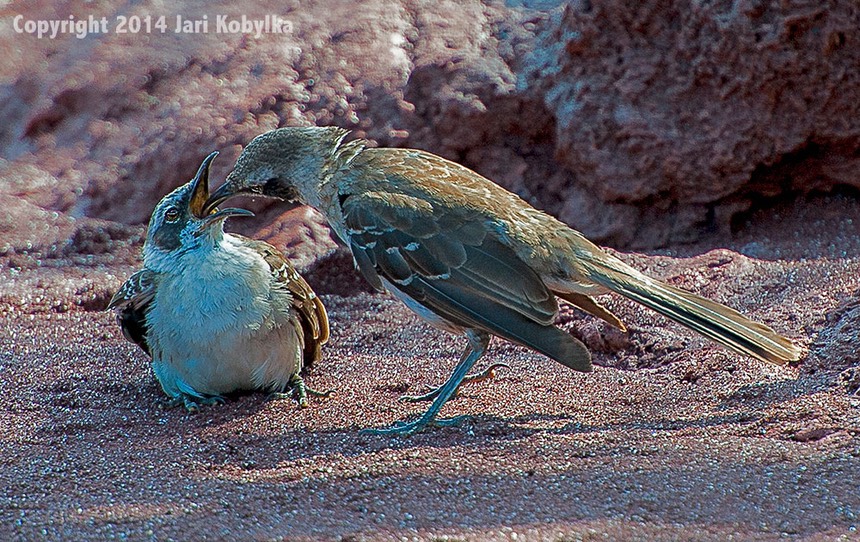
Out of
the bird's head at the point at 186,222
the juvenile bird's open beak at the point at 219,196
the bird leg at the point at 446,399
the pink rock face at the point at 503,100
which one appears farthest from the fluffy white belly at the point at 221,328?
the pink rock face at the point at 503,100

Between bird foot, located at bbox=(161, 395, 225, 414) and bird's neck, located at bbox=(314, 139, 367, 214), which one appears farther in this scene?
bird's neck, located at bbox=(314, 139, 367, 214)

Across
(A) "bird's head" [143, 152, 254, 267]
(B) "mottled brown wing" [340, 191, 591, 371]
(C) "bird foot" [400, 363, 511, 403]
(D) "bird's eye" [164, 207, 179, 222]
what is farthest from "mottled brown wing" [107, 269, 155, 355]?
(C) "bird foot" [400, 363, 511, 403]

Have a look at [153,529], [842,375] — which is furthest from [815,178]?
[153,529]

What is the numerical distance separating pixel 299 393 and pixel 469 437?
4.06 ft

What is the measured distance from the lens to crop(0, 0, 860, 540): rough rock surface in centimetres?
373

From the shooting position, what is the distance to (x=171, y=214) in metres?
5.67

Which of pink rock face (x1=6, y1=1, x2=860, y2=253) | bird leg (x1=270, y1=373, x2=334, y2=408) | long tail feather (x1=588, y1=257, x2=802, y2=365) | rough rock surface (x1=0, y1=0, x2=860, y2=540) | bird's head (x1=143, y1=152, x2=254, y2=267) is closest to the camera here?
rough rock surface (x1=0, y1=0, x2=860, y2=540)

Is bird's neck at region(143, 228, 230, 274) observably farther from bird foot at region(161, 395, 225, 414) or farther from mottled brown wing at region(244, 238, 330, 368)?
bird foot at region(161, 395, 225, 414)

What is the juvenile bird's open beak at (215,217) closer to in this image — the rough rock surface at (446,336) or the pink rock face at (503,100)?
the rough rock surface at (446,336)

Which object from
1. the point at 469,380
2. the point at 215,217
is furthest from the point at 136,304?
the point at 469,380

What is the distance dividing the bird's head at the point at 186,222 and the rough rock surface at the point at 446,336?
0.82m

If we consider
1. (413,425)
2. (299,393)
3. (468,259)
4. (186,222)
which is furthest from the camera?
(186,222)

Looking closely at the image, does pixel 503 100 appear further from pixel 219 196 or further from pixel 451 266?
pixel 451 266

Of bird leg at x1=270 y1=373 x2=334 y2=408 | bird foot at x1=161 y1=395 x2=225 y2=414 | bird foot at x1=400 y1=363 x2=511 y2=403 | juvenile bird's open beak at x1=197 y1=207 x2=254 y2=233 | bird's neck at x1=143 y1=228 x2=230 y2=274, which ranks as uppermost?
juvenile bird's open beak at x1=197 y1=207 x2=254 y2=233
